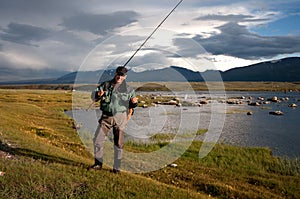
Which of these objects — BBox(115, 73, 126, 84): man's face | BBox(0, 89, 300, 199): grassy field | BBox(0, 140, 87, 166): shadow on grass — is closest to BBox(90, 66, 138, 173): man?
BBox(115, 73, 126, 84): man's face

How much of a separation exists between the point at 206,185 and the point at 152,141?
1582cm

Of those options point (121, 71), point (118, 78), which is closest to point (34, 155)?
point (118, 78)

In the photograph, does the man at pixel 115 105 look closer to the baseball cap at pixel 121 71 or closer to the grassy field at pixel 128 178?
the baseball cap at pixel 121 71

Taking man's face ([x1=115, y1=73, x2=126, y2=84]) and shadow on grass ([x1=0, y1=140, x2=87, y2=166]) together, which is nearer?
man's face ([x1=115, y1=73, x2=126, y2=84])

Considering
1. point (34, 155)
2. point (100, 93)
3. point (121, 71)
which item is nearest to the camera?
point (100, 93)

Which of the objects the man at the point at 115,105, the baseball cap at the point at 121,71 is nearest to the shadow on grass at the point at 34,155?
the man at the point at 115,105

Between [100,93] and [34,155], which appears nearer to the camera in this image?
[100,93]

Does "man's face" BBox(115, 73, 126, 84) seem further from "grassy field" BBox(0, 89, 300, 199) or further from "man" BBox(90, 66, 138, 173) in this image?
"grassy field" BBox(0, 89, 300, 199)

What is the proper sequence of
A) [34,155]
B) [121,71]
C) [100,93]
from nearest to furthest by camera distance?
[100,93]
[121,71]
[34,155]

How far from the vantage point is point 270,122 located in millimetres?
42625

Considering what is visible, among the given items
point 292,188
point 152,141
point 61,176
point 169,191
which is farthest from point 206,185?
point 152,141

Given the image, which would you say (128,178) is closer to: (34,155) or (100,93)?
(100,93)

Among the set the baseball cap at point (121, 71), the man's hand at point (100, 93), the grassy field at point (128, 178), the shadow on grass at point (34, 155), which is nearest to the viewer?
the grassy field at point (128, 178)

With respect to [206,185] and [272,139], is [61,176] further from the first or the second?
[272,139]
